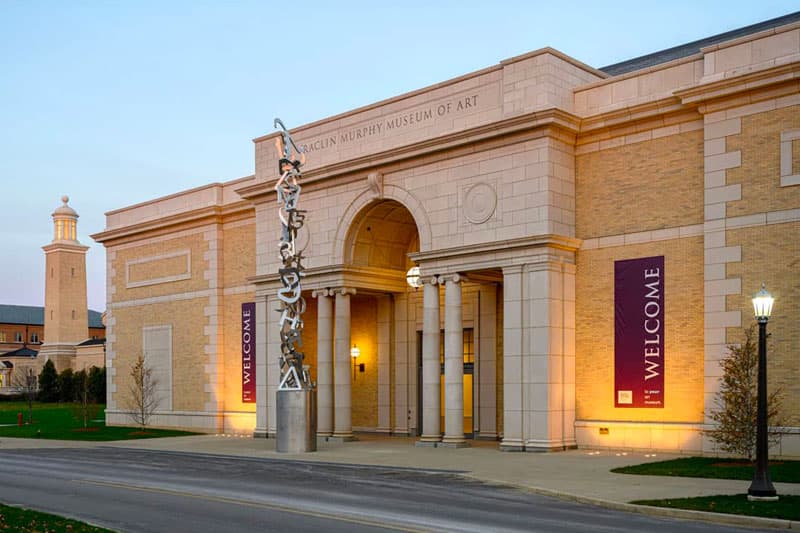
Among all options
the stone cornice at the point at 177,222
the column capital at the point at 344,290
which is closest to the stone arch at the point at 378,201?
the column capital at the point at 344,290

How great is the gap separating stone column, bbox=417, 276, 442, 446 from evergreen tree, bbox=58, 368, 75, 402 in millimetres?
64433

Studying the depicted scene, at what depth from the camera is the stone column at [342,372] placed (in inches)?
1336

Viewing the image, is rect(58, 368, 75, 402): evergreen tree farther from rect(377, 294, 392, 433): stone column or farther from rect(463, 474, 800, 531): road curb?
rect(463, 474, 800, 531): road curb

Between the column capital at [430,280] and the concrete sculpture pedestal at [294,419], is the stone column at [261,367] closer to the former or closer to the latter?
the concrete sculpture pedestal at [294,419]

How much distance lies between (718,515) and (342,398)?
67.5 ft

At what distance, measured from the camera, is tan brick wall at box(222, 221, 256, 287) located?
40844 mm

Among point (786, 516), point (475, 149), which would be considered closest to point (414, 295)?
point (475, 149)

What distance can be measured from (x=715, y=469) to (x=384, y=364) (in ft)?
58.2

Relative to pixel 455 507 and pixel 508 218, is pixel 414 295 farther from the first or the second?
pixel 455 507

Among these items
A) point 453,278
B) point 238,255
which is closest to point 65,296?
point 238,255

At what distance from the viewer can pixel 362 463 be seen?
25156 mm

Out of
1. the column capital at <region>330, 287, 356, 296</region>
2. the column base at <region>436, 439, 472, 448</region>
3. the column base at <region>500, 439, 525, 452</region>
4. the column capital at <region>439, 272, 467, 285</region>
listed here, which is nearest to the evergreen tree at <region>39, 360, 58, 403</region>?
the column capital at <region>330, 287, 356, 296</region>

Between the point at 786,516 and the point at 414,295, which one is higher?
the point at 414,295

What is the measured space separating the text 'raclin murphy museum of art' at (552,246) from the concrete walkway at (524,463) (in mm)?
1419
